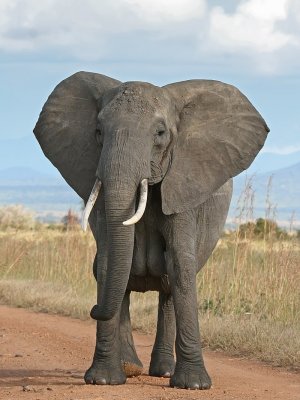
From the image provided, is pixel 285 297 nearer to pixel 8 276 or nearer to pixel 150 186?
pixel 150 186

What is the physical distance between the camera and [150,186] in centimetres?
888

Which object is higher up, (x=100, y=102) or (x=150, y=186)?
(x=100, y=102)

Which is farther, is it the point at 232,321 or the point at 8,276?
the point at 8,276

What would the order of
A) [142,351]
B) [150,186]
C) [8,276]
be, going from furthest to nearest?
[8,276], [142,351], [150,186]

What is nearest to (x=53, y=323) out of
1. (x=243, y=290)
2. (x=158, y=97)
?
(x=243, y=290)

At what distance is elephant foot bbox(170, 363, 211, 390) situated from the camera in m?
8.83

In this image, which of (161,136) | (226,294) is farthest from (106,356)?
(226,294)

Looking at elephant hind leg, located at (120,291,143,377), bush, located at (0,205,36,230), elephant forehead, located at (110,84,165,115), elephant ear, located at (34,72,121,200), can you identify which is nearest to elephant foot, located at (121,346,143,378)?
elephant hind leg, located at (120,291,143,377)

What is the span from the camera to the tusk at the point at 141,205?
812cm

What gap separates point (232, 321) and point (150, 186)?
383 centimetres

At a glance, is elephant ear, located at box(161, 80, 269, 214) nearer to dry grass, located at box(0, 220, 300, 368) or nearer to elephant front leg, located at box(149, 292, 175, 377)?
elephant front leg, located at box(149, 292, 175, 377)

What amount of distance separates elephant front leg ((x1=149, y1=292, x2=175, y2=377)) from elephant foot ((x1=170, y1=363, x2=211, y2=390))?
877 mm

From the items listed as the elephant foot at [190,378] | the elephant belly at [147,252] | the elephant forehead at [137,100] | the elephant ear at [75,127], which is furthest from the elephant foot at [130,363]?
the elephant forehead at [137,100]

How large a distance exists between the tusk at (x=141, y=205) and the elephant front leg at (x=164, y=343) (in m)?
1.76
